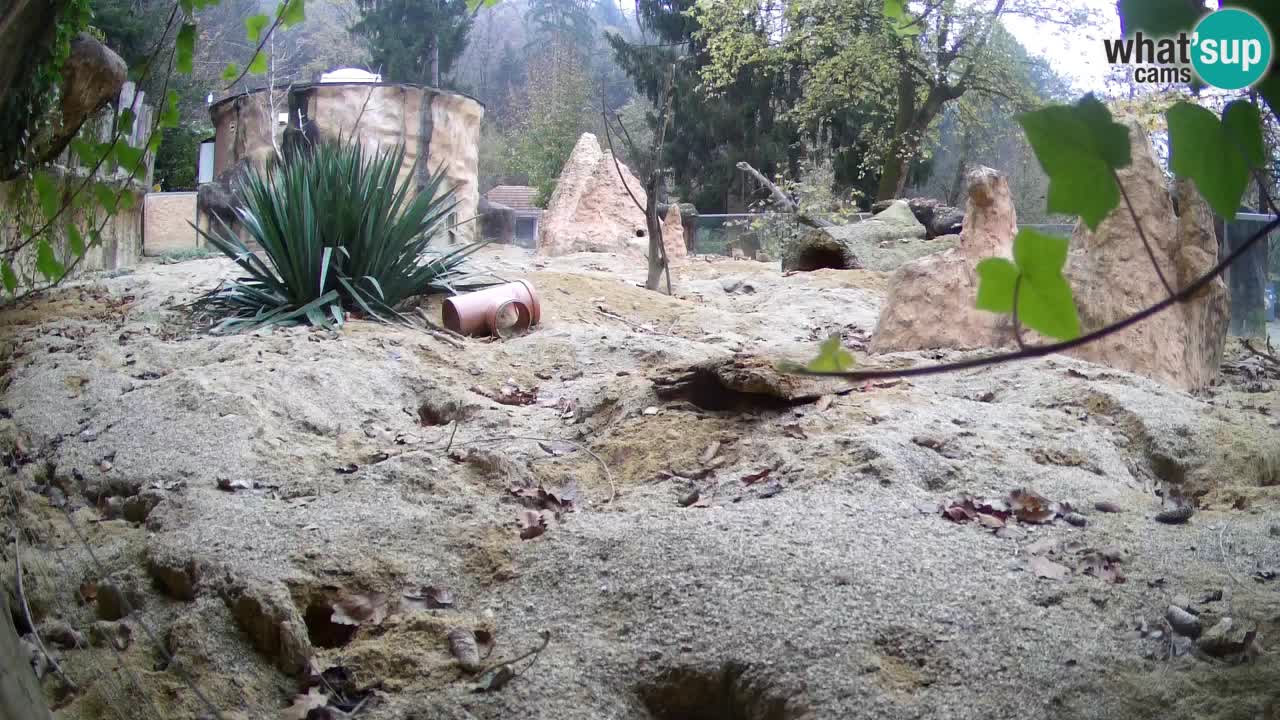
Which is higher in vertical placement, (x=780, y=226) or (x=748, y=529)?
(x=780, y=226)

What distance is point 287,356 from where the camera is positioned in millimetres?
4312

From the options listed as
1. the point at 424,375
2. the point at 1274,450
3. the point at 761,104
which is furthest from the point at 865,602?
the point at 761,104

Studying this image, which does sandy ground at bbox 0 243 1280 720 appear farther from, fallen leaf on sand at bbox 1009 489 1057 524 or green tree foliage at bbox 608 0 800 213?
green tree foliage at bbox 608 0 800 213

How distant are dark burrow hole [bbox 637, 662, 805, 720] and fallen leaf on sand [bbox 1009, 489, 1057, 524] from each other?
3.12 ft

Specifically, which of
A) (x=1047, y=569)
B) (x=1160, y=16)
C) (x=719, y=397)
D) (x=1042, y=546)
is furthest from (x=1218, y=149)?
(x=719, y=397)

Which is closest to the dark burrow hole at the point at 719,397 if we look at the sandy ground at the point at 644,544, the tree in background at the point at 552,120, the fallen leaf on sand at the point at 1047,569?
the sandy ground at the point at 644,544

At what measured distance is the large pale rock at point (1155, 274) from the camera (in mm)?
4676

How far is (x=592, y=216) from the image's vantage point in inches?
526

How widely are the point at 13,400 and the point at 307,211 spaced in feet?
7.47

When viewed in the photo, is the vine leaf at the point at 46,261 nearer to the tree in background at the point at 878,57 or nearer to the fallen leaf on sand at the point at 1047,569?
the fallen leaf on sand at the point at 1047,569

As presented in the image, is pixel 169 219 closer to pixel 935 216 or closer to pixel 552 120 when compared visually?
pixel 935 216

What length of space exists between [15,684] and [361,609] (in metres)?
1.03

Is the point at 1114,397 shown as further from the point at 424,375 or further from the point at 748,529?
the point at 424,375

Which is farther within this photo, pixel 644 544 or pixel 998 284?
pixel 644 544
